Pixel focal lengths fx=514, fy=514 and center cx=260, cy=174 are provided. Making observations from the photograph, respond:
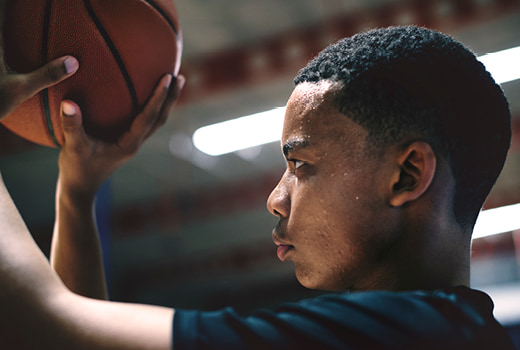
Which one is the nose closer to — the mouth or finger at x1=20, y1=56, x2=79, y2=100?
the mouth

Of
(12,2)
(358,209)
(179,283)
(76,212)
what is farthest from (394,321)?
(179,283)

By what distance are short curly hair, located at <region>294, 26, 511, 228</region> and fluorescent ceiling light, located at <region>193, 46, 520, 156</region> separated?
13.2ft

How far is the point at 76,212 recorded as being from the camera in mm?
1227

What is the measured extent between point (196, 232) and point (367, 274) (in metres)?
8.77

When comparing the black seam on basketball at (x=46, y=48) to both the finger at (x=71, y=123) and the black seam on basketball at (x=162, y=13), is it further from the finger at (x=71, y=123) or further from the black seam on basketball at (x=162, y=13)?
the black seam on basketball at (x=162, y=13)

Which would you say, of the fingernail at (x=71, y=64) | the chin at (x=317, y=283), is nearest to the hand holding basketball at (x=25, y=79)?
the fingernail at (x=71, y=64)

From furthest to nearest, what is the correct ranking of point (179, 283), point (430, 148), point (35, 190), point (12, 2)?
point (179, 283), point (35, 190), point (12, 2), point (430, 148)

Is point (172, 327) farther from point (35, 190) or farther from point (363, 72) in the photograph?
point (35, 190)

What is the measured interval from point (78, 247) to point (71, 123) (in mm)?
305

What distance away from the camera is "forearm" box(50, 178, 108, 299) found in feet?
3.92

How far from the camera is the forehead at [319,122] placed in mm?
872

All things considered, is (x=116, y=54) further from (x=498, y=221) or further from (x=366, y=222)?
(x=498, y=221)

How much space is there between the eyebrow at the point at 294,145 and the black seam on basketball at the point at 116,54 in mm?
443

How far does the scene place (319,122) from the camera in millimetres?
890
